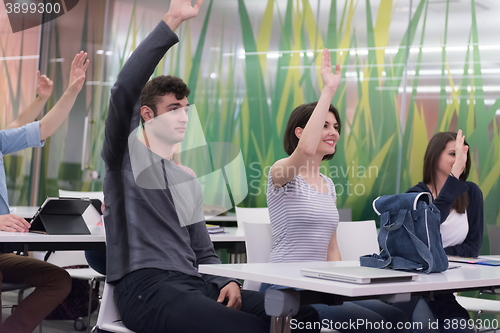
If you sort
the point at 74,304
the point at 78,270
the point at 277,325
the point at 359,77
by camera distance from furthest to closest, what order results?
the point at 359,77, the point at 74,304, the point at 78,270, the point at 277,325

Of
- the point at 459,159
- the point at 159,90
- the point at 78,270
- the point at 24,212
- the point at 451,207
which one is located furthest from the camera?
the point at 78,270

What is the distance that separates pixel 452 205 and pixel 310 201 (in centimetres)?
100

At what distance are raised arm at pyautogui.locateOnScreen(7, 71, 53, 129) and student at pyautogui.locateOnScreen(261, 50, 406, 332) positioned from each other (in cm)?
144

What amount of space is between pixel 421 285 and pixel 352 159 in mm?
3407

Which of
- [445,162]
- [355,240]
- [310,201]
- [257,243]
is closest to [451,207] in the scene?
[445,162]

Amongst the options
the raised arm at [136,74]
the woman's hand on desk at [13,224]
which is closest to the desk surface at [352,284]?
the raised arm at [136,74]

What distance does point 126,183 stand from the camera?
1895 mm

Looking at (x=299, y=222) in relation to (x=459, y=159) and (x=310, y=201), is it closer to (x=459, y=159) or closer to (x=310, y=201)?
(x=310, y=201)

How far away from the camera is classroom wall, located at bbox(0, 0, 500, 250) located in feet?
14.9

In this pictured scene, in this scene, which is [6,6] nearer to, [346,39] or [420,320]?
[346,39]

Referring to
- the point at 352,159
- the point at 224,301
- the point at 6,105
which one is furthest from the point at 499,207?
the point at 6,105

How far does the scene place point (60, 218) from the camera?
8.23 feet

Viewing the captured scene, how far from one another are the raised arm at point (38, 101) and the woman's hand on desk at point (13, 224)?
80 centimetres

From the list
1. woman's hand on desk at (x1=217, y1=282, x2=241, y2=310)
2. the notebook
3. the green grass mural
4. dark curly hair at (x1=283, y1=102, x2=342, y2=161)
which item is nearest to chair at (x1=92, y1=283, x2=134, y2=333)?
woman's hand on desk at (x1=217, y1=282, x2=241, y2=310)
